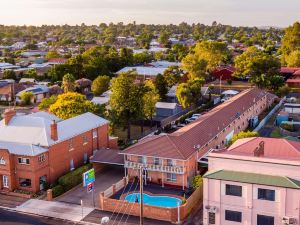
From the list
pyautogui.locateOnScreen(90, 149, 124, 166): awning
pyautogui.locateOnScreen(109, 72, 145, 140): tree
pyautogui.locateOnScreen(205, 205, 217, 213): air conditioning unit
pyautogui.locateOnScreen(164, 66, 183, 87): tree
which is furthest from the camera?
pyautogui.locateOnScreen(164, 66, 183, 87): tree

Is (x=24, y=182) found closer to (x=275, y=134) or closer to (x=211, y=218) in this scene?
→ (x=211, y=218)

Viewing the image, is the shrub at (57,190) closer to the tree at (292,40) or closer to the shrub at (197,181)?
the shrub at (197,181)

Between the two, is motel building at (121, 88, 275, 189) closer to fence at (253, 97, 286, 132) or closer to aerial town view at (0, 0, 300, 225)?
aerial town view at (0, 0, 300, 225)

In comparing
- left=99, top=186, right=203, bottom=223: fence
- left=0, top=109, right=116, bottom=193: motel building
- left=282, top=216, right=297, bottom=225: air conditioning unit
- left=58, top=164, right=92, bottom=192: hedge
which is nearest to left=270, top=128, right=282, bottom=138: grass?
left=99, top=186, right=203, bottom=223: fence

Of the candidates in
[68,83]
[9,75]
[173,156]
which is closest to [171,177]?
[173,156]

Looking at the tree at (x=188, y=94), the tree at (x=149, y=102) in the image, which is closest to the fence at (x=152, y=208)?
the tree at (x=149, y=102)

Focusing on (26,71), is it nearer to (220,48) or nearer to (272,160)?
(220,48)
